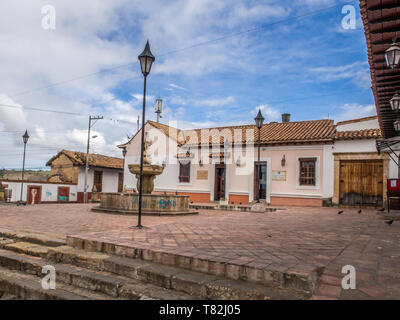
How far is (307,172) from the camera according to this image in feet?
53.8

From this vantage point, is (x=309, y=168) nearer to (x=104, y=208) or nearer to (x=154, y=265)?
(x=104, y=208)

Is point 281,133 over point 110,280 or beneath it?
over

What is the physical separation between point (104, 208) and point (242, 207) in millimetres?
5894

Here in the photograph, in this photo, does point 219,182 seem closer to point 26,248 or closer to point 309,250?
point 26,248

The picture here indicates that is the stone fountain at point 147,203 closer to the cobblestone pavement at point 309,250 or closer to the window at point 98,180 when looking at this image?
the cobblestone pavement at point 309,250

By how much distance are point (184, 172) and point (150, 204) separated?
1078cm

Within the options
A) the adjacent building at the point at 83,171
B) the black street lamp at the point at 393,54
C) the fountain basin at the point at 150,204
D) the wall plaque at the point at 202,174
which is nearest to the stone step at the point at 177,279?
the black street lamp at the point at 393,54

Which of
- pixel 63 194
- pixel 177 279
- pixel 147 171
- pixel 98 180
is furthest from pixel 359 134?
pixel 98 180

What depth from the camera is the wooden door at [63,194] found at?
930 inches

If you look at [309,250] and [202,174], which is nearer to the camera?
[309,250]

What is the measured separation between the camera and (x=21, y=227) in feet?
21.6

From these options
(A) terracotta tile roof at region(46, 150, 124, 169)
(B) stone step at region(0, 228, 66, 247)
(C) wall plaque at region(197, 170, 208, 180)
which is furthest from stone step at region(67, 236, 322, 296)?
(A) terracotta tile roof at region(46, 150, 124, 169)

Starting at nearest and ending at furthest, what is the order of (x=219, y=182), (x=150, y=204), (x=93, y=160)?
(x=150, y=204) → (x=219, y=182) → (x=93, y=160)

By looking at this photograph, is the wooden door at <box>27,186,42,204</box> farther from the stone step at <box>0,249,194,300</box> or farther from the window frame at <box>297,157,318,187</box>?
the stone step at <box>0,249,194,300</box>
